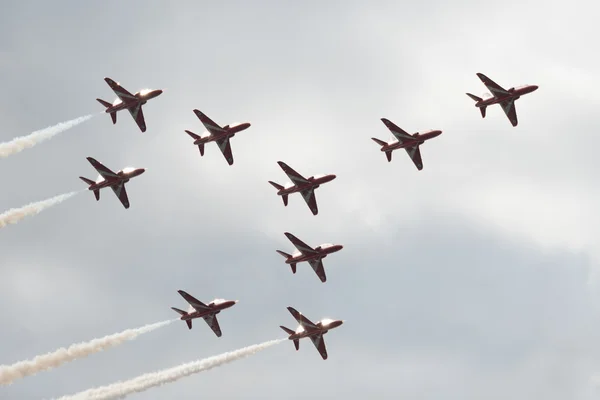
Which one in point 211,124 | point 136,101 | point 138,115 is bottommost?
point 211,124

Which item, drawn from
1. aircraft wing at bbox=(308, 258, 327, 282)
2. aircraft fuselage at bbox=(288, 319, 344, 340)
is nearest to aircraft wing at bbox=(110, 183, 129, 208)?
aircraft wing at bbox=(308, 258, 327, 282)

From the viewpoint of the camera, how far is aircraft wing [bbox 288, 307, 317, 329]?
168 metres

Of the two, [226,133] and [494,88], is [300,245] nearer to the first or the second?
[226,133]

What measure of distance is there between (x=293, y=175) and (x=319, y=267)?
49.7ft

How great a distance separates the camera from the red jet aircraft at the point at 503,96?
162m

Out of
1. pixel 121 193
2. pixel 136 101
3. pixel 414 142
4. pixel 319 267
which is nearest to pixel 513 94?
pixel 414 142

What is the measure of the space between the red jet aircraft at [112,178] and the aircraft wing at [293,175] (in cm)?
2159

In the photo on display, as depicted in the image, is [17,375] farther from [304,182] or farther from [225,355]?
[304,182]

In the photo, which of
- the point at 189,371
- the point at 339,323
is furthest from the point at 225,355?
the point at 339,323

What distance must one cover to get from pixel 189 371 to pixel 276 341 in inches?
553

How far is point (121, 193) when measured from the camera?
169 metres

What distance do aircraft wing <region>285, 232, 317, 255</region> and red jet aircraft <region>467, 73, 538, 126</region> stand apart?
109 ft

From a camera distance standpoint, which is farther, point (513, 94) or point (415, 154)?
point (415, 154)

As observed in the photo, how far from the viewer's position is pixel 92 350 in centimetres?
16350
